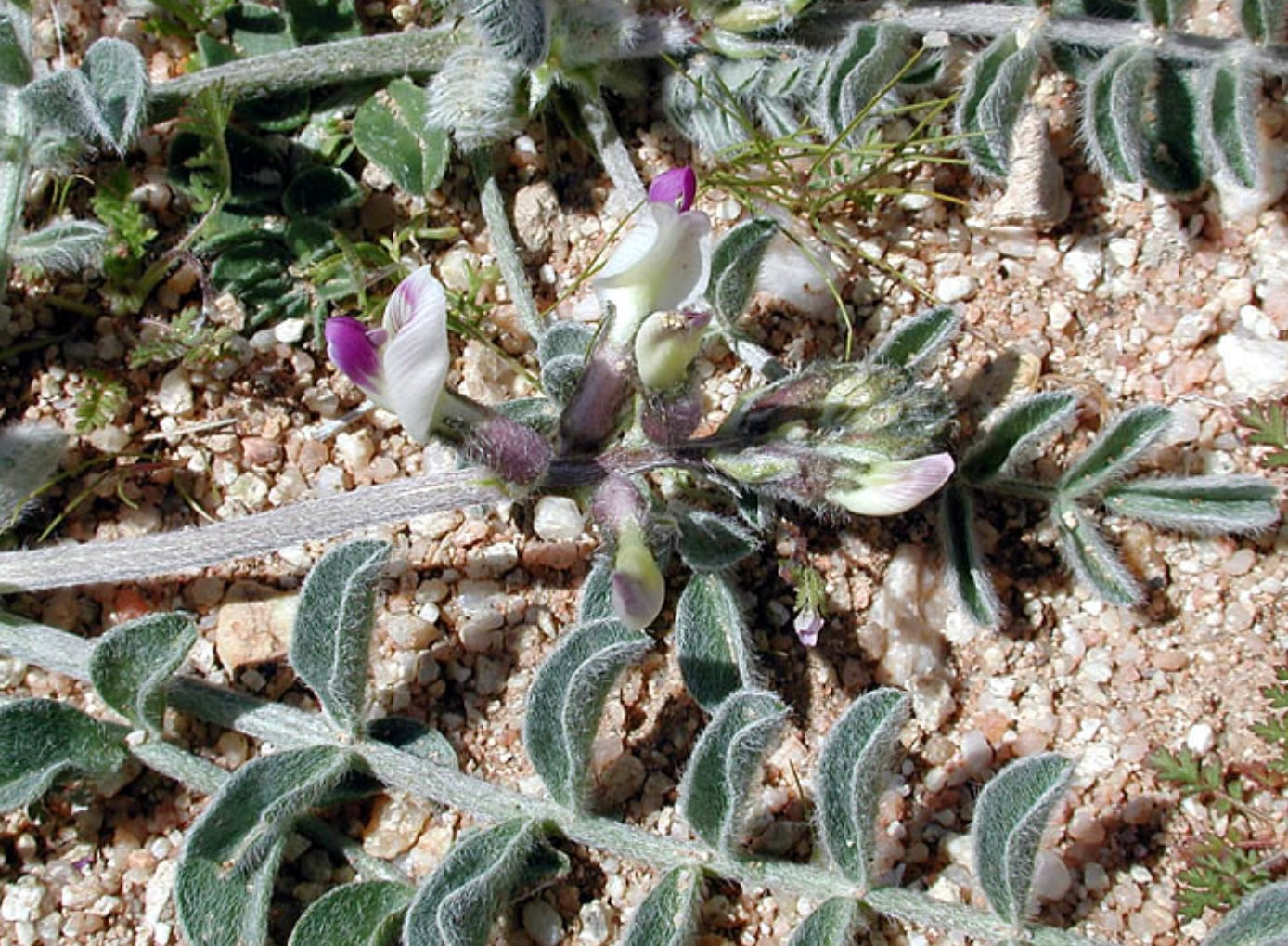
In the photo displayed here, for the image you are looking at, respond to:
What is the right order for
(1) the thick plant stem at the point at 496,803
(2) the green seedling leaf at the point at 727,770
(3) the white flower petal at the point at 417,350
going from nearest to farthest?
(3) the white flower petal at the point at 417,350 → (2) the green seedling leaf at the point at 727,770 → (1) the thick plant stem at the point at 496,803

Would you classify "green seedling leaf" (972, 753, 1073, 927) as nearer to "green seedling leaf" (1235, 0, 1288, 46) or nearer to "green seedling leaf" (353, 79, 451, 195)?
"green seedling leaf" (1235, 0, 1288, 46)

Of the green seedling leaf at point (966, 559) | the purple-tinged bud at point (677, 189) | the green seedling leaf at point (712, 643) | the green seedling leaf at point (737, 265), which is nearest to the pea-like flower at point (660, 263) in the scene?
the purple-tinged bud at point (677, 189)

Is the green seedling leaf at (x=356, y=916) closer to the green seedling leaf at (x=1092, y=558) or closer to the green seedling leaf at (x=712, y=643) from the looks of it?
the green seedling leaf at (x=712, y=643)

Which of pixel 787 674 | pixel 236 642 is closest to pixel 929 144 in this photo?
pixel 787 674

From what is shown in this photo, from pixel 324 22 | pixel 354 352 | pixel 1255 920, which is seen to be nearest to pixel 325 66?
pixel 324 22

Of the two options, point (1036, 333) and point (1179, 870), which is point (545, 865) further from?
point (1036, 333)

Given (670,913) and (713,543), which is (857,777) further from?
(713,543)

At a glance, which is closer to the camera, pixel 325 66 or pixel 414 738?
pixel 414 738
